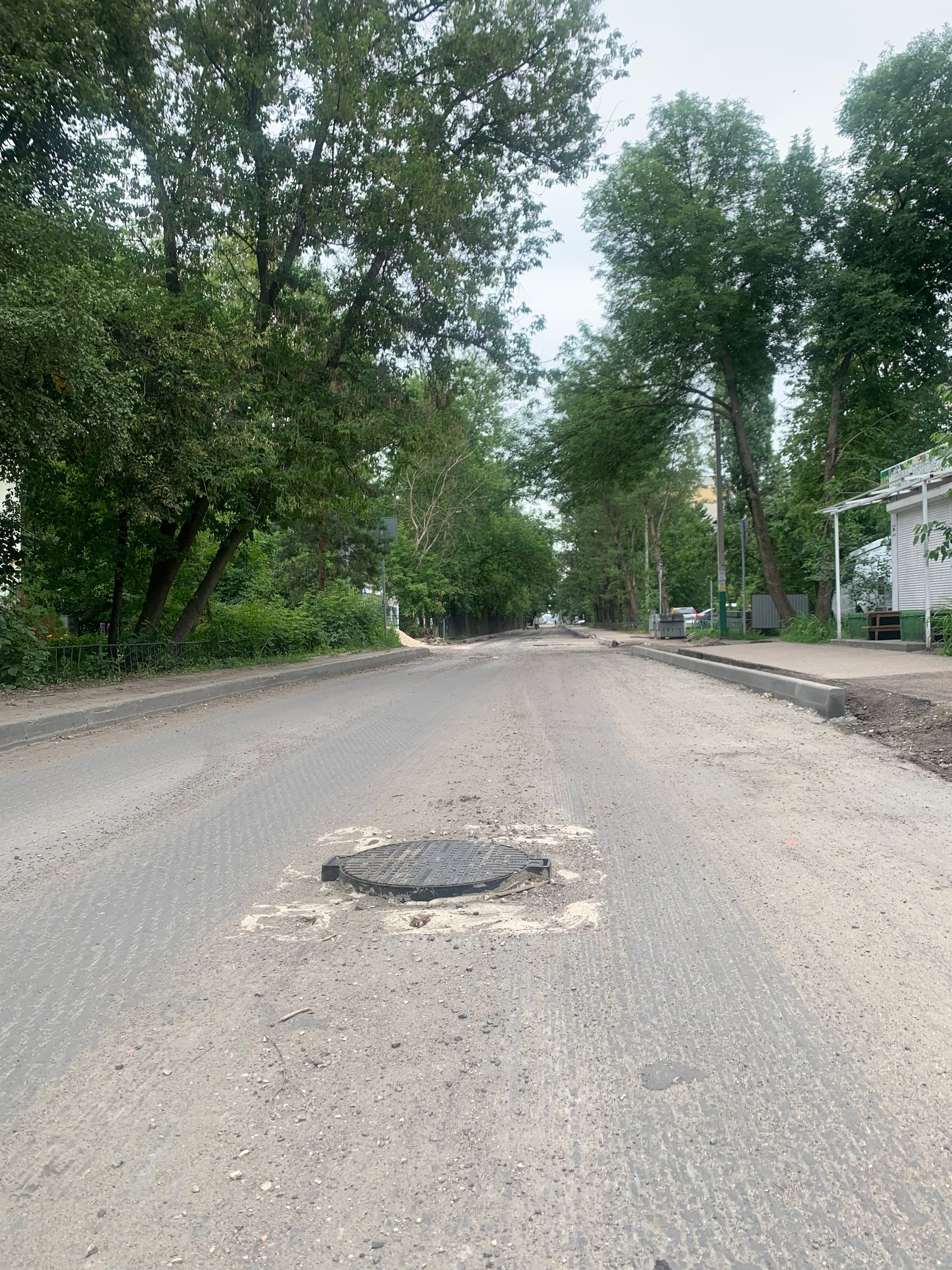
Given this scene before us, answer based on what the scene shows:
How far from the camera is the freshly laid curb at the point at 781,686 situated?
1031 cm

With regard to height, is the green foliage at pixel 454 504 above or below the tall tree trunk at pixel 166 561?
above

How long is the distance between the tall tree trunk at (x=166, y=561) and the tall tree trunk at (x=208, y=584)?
0.52m

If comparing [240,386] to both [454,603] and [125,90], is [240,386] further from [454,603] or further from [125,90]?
[454,603]

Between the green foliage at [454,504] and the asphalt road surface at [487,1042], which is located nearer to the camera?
the asphalt road surface at [487,1042]

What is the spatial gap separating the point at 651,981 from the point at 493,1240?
52.8 inches

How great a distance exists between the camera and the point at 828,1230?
1929 millimetres

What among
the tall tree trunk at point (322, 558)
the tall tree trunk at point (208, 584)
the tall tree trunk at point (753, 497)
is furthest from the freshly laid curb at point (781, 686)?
the tall tree trunk at point (322, 558)

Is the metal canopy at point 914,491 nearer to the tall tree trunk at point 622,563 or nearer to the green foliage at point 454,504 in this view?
the green foliage at point 454,504

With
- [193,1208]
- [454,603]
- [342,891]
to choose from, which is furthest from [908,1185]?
[454,603]

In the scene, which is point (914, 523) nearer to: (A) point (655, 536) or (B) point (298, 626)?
(B) point (298, 626)

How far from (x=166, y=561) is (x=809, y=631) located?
16998mm

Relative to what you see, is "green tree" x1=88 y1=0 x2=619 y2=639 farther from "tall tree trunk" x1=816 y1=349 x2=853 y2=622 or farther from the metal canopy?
"tall tree trunk" x1=816 y1=349 x2=853 y2=622

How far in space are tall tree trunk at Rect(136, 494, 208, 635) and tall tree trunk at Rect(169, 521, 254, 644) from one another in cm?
52

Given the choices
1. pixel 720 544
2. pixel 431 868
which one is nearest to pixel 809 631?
pixel 720 544
